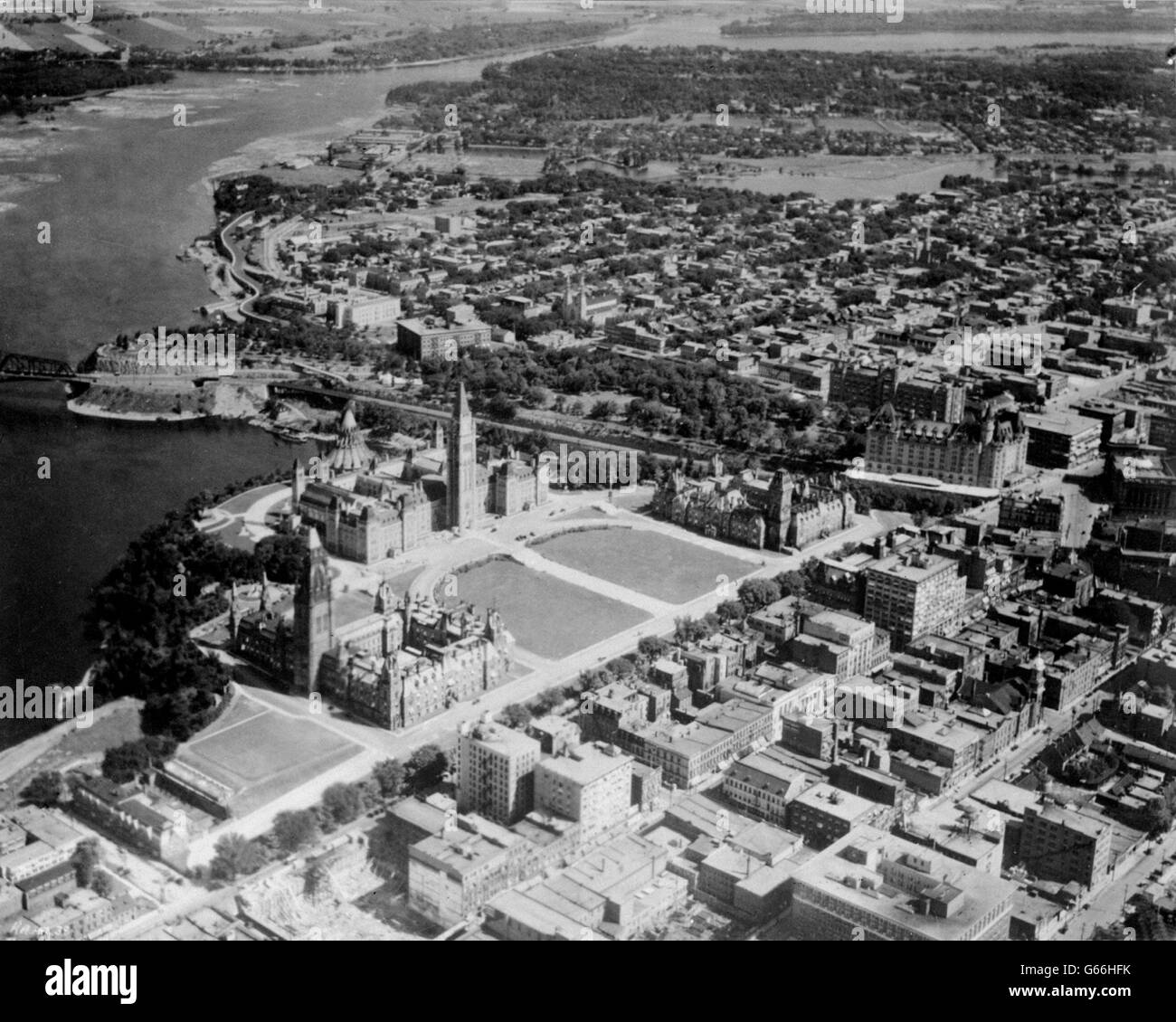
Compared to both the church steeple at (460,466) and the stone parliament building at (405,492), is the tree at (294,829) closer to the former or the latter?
the stone parliament building at (405,492)

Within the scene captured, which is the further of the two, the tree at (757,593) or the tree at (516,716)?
the tree at (757,593)

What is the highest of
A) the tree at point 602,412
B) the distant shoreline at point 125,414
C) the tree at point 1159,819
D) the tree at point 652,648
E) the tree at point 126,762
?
the distant shoreline at point 125,414

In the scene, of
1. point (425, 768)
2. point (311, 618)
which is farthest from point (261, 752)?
point (311, 618)

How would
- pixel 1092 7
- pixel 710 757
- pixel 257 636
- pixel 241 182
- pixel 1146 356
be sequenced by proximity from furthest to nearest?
pixel 241 182
pixel 1092 7
pixel 1146 356
pixel 257 636
pixel 710 757

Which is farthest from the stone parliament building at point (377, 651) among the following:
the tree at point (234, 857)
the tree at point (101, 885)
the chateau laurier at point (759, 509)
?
the chateau laurier at point (759, 509)

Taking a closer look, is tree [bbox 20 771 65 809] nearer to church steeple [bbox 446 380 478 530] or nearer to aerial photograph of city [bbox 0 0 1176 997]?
aerial photograph of city [bbox 0 0 1176 997]
